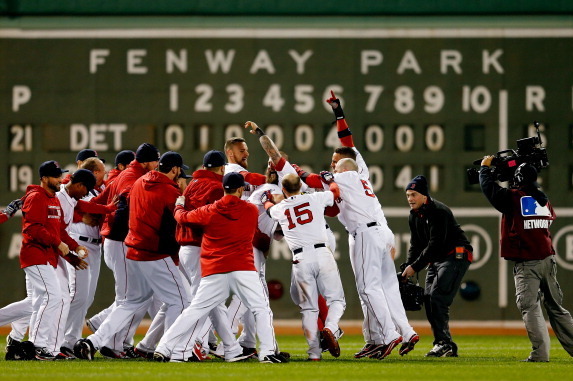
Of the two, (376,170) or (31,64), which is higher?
(31,64)

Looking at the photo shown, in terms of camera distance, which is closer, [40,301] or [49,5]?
[40,301]

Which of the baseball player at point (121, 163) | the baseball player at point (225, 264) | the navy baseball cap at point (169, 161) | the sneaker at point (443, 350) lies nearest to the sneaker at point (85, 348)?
the baseball player at point (225, 264)

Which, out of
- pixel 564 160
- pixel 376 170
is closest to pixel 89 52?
pixel 376 170

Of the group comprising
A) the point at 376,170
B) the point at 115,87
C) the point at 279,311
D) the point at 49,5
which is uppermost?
the point at 49,5

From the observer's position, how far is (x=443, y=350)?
31.6 ft

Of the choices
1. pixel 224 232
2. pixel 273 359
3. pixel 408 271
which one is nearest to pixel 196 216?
pixel 224 232

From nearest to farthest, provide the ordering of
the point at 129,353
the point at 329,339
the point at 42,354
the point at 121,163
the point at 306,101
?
the point at 329,339 < the point at 42,354 < the point at 129,353 < the point at 121,163 < the point at 306,101

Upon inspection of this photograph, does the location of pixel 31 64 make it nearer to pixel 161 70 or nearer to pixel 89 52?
pixel 89 52

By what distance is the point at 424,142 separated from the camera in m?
12.9

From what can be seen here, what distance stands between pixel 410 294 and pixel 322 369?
2.02 m

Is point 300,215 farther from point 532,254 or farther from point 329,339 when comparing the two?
point 532,254

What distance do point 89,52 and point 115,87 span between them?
51 centimetres

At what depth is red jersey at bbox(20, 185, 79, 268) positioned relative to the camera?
29.0ft

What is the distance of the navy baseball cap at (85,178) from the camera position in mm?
9078
